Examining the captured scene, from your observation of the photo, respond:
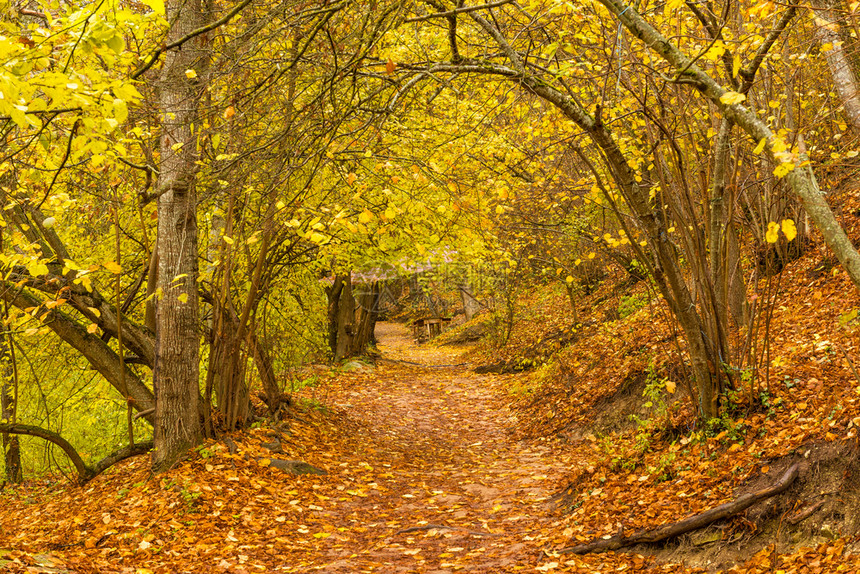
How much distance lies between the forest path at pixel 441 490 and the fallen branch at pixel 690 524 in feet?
1.27

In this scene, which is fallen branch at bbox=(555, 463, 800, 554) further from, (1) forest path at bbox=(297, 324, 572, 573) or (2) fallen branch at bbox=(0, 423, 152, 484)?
(2) fallen branch at bbox=(0, 423, 152, 484)

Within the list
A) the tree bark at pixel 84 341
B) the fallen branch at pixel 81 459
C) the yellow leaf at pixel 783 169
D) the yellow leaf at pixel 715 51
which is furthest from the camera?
the fallen branch at pixel 81 459

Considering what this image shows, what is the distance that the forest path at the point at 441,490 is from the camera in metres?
4.58

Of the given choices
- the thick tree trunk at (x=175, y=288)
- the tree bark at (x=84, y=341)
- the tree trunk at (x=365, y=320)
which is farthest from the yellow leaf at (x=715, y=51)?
the tree trunk at (x=365, y=320)

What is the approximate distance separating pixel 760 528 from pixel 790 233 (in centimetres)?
189

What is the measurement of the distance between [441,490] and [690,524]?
3.06 m

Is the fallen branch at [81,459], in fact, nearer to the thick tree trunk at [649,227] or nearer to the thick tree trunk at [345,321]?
the thick tree trunk at [649,227]

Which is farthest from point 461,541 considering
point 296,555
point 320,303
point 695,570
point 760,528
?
point 320,303

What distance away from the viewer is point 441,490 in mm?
6449

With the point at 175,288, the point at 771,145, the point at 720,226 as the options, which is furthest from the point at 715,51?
the point at 175,288

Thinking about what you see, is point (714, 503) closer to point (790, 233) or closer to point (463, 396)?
point (790, 233)

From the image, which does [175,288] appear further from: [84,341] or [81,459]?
[81,459]

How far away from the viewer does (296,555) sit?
4.79 metres

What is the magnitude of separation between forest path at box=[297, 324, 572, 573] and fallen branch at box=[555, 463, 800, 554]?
1.27 ft
